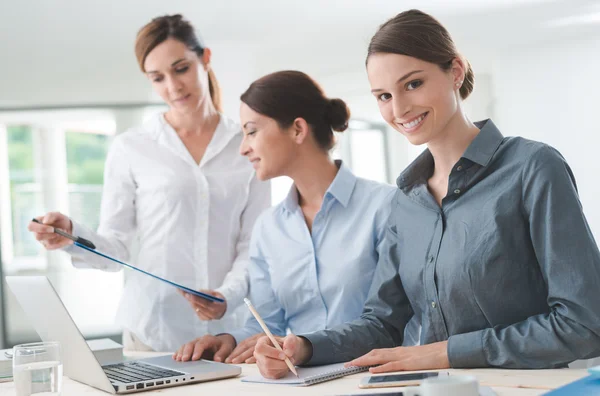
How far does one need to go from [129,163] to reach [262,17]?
3.68 m

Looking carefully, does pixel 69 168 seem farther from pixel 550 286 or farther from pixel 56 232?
pixel 550 286

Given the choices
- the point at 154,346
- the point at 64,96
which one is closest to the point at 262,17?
the point at 64,96

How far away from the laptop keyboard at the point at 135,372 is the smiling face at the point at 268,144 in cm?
77

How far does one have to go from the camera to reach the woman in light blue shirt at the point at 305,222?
202 cm

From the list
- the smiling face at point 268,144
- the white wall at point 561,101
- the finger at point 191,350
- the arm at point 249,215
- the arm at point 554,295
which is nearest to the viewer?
the arm at point 554,295

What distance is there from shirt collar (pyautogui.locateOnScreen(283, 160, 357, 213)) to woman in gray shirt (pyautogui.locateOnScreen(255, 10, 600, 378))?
0.33m

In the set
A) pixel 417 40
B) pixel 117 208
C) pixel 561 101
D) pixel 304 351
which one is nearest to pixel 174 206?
pixel 117 208

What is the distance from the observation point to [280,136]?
7.32ft

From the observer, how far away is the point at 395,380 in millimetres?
1286

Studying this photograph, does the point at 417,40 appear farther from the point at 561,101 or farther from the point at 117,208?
the point at 561,101

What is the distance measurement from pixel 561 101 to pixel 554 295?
5455 millimetres

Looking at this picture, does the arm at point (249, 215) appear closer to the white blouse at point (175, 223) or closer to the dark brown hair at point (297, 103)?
the white blouse at point (175, 223)

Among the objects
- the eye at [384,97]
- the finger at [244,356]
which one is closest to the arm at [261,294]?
the finger at [244,356]

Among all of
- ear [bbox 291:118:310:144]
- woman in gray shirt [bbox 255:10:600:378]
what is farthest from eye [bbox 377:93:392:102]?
ear [bbox 291:118:310:144]
